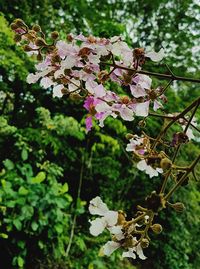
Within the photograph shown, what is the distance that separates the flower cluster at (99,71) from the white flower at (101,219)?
5.9 inches

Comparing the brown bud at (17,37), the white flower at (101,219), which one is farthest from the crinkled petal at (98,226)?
the brown bud at (17,37)

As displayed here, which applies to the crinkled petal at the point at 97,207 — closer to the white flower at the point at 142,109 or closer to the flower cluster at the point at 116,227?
the flower cluster at the point at 116,227

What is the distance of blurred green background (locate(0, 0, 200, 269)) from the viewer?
2.66 metres

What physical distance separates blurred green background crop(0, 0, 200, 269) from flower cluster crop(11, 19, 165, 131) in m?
1.92

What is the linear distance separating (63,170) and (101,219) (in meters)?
2.86

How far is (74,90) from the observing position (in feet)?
2.36

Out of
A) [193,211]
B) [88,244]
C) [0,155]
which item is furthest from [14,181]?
[193,211]

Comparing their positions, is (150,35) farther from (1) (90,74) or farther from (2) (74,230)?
(1) (90,74)

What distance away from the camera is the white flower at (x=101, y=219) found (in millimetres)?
542

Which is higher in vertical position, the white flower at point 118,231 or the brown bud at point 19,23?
the brown bud at point 19,23

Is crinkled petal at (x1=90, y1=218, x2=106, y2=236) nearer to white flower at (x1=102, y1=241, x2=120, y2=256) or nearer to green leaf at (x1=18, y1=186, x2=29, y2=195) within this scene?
white flower at (x1=102, y1=241, x2=120, y2=256)

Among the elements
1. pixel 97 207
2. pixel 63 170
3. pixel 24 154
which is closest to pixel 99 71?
pixel 97 207

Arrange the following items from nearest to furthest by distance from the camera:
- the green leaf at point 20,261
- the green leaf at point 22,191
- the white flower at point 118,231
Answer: the white flower at point 118,231
the green leaf at point 20,261
the green leaf at point 22,191

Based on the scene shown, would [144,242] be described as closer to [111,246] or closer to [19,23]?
[111,246]
